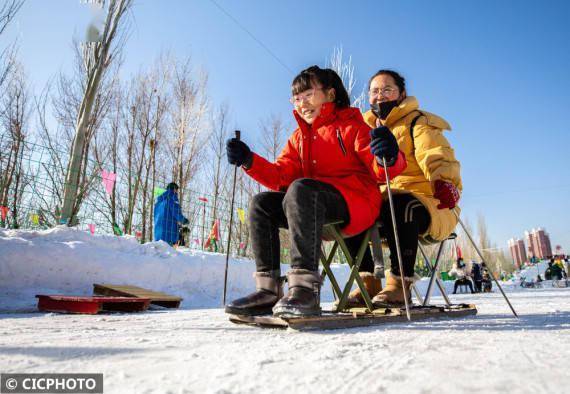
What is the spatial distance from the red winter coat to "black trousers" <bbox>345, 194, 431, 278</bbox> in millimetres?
206

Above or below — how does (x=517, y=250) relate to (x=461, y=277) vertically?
above

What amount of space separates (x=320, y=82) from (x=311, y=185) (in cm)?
82

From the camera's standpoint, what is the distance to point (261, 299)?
5.84ft

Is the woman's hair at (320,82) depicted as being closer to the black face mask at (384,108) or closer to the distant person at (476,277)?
the black face mask at (384,108)

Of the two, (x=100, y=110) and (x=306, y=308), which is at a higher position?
(x=100, y=110)

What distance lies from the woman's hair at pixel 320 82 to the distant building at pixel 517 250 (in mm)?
82076

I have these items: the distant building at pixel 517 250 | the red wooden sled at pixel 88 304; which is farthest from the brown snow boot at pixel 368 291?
the distant building at pixel 517 250

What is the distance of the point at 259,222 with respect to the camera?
1896 millimetres

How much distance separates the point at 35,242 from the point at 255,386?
4671 mm

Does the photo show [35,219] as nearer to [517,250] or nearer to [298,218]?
[298,218]

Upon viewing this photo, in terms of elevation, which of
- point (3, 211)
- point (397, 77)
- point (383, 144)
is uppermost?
point (397, 77)

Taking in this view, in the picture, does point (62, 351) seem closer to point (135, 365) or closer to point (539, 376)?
point (135, 365)

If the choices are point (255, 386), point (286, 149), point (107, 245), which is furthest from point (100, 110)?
point (255, 386)

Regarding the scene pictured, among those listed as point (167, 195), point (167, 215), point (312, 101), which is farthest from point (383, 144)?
point (167, 215)
